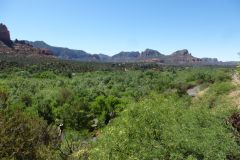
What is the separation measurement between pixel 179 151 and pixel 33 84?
221 ft

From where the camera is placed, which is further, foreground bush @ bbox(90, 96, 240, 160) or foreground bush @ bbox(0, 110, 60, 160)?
foreground bush @ bbox(0, 110, 60, 160)

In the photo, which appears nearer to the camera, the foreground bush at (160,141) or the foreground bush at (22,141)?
the foreground bush at (160,141)

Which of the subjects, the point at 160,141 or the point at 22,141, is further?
the point at 22,141

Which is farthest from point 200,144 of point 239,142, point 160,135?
point 239,142

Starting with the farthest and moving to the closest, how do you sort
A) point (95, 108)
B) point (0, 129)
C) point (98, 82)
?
1. point (98, 82)
2. point (95, 108)
3. point (0, 129)

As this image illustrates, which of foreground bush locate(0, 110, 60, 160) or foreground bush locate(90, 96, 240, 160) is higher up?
foreground bush locate(90, 96, 240, 160)

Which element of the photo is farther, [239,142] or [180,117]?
[180,117]

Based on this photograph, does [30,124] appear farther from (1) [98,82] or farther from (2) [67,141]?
(1) [98,82]

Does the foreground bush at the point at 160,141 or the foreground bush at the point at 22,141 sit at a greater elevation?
the foreground bush at the point at 160,141

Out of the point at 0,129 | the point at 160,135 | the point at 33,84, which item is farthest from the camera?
the point at 33,84

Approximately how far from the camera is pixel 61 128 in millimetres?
52688

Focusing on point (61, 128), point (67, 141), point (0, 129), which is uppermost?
point (0, 129)

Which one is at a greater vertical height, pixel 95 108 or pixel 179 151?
pixel 179 151

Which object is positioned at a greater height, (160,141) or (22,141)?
(160,141)
